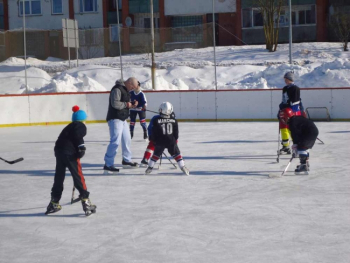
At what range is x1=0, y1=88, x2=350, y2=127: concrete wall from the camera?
18906mm

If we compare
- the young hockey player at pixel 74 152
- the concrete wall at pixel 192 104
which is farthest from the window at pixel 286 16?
the young hockey player at pixel 74 152

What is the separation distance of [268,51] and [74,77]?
31.3ft

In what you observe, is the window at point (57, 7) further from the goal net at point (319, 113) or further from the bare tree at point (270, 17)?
the goal net at point (319, 113)

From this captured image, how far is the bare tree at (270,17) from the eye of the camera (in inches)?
1213

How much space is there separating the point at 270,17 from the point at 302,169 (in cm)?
2221

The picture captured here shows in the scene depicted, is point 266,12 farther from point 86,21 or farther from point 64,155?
point 64,155

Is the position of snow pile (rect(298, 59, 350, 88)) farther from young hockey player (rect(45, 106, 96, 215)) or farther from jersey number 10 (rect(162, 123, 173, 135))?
young hockey player (rect(45, 106, 96, 215))

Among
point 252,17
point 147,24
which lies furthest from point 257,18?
point 147,24

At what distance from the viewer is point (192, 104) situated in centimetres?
1997

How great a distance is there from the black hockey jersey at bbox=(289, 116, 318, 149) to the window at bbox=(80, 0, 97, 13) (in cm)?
3047

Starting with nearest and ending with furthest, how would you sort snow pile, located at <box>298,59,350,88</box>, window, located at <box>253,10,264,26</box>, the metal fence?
snow pile, located at <box>298,59,350,88</box>, the metal fence, window, located at <box>253,10,264,26</box>

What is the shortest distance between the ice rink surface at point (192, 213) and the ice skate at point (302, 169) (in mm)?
120

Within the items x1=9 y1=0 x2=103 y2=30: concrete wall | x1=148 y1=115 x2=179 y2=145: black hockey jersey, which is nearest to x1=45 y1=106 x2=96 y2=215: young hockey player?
x1=148 y1=115 x2=179 y2=145: black hockey jersey

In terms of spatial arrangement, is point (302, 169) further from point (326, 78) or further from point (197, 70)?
point (197, 70)
